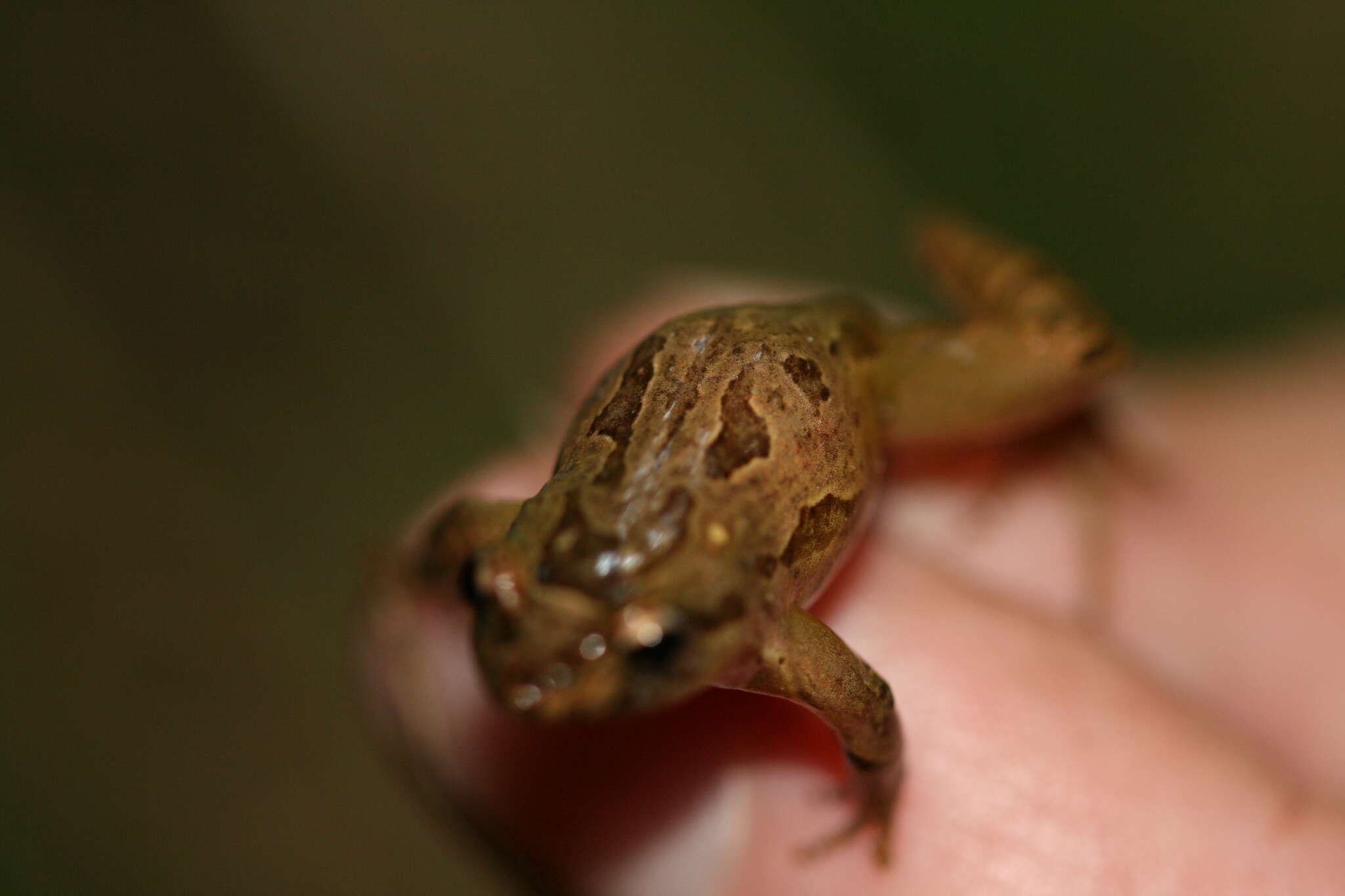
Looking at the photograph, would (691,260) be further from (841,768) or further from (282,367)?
(841,768)

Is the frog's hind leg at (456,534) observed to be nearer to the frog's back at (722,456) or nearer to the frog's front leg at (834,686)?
the frog's back at (722,456)

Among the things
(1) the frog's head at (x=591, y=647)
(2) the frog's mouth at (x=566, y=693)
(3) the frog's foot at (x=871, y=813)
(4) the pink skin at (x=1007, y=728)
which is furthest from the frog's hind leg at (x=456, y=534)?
(3) the frog's foot at (x=871, y=813)

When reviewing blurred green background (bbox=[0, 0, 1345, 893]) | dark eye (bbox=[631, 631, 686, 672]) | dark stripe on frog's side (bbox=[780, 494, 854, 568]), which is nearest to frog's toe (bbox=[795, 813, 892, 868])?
dark stripe on frog's side (bbox=[780, 494, 854, 568])

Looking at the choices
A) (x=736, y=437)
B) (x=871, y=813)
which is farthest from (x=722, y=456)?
(x=871, y=813)

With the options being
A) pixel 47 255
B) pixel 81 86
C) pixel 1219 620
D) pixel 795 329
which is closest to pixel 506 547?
pixel 795 329

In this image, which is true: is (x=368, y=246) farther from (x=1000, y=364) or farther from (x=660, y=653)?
(x=660, y=653)

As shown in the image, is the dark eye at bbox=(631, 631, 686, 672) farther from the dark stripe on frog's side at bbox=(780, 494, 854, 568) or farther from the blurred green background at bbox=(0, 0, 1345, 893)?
the blurred green background at bbox=(0, 0, 1345, 893)
